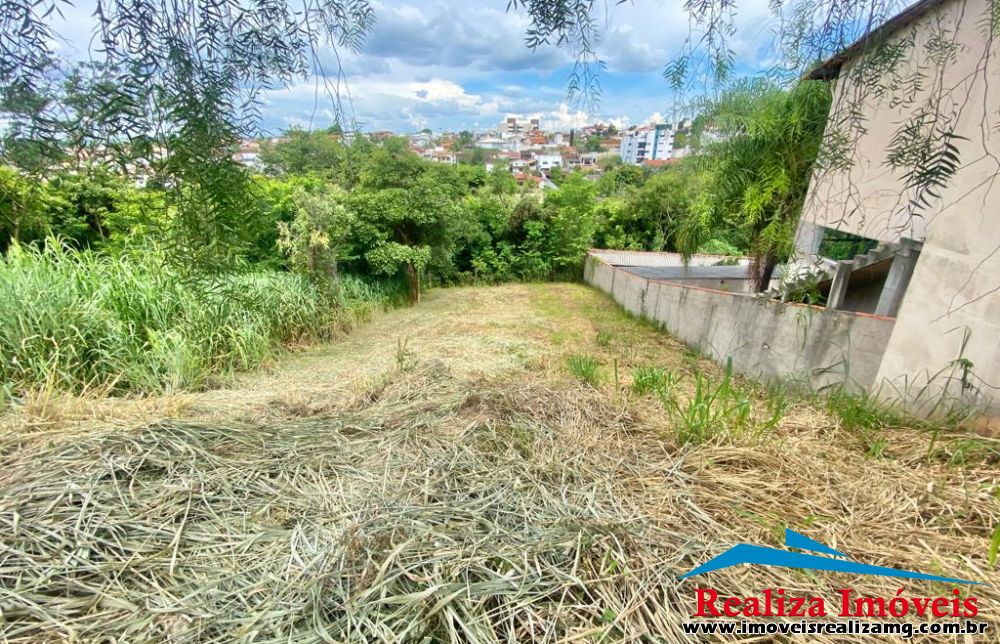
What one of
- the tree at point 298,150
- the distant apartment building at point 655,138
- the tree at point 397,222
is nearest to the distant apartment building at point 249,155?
the tree at point 298,150

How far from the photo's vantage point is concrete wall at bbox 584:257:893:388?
3.82 m

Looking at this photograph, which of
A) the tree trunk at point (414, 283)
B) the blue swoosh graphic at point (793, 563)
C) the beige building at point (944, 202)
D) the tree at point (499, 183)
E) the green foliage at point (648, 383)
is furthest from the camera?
the tree at point (499, 183)

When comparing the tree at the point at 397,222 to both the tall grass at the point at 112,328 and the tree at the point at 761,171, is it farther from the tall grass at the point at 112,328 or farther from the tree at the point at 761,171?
the tree at the point at 761,171

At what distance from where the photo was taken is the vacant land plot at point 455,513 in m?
1.00

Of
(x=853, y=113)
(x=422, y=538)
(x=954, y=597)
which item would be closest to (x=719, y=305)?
(x=853, y=113)

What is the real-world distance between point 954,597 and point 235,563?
1.82 m

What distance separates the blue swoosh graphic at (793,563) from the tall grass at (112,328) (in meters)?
2.22

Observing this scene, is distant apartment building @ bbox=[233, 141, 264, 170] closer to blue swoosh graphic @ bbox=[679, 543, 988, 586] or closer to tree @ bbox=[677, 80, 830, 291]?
blue swoosh graphic @ bbox=[679, 543, 988, 586]

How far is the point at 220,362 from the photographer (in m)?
4.14

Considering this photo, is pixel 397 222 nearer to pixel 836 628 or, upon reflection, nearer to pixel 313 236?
pixel 313 236

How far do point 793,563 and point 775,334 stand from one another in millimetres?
4408

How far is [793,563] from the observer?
111 centimetres

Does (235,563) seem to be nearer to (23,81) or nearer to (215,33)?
(23,81)

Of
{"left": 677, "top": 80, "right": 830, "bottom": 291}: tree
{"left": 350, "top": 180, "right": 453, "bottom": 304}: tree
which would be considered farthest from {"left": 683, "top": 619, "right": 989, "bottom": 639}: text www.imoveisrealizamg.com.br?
{"left": 350, "top": 180, "right": 453, "bottom": 304}: tree
